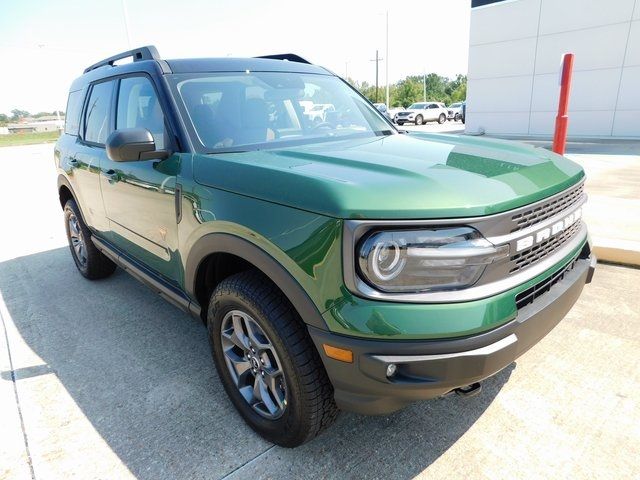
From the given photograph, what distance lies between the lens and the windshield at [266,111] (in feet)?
8.30

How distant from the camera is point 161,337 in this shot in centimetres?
335

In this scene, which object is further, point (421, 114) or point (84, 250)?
point (421, 114)

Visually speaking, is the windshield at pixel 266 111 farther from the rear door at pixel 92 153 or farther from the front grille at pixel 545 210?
the front grille at pixel 545 210

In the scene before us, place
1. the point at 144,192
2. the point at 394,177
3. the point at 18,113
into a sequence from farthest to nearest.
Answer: the point at 18,113
the point at 144,192
the point at 394,177

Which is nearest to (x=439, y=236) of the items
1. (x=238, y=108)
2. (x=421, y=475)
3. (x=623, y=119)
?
(x=421, y=475)

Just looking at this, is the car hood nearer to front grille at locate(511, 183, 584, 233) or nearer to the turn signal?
front grille at locate(511, 183, 584, 233)

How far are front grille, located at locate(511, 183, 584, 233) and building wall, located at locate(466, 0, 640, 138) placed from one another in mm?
15136

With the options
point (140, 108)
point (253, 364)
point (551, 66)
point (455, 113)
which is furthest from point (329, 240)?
point (455, 113)

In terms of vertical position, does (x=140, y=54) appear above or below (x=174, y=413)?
above

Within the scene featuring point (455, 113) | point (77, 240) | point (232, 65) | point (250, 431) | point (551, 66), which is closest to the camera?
point (250, 431)

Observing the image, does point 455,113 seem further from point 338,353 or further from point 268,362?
point 338,353

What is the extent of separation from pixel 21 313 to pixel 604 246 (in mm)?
5292

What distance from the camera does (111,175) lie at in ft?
10.6

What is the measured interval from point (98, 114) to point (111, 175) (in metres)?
0.86
